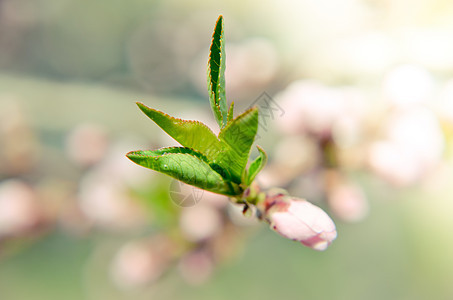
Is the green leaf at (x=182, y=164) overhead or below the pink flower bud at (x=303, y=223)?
below

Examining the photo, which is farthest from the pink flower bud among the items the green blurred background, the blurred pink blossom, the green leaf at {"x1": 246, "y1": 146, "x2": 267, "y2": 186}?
the blurred pink blossom

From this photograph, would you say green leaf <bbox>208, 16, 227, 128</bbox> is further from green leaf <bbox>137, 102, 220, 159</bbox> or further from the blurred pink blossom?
the blurred pink blossom

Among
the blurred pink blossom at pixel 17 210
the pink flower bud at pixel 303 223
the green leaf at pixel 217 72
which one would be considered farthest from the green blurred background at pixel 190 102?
the green leaf at pixel 217 72

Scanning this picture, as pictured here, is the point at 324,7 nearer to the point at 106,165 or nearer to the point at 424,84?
the point at 424,84

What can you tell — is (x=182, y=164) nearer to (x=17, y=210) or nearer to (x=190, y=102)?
(x=17, y=210)

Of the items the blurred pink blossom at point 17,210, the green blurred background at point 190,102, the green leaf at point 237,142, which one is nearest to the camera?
the green leaf at point 237,142

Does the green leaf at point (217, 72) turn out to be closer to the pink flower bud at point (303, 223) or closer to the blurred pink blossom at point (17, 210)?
the pink flower bud at point (303, 223)

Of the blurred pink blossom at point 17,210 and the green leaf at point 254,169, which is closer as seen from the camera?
the green leaf at point 254,169

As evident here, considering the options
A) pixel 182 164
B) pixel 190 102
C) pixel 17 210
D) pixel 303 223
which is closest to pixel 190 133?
pixel 182 164
